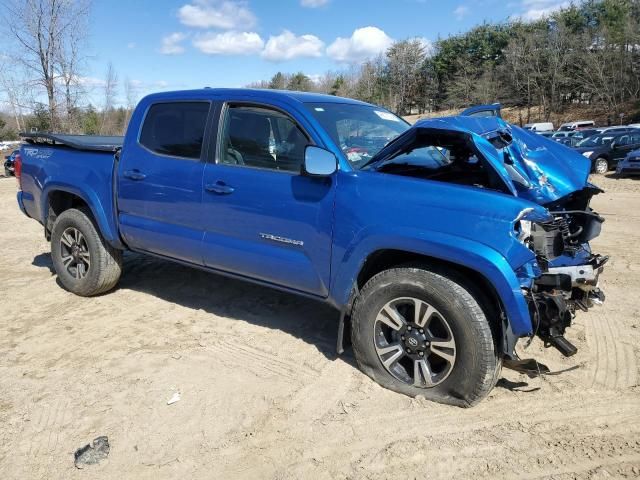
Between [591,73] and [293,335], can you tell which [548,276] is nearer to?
[293,335]

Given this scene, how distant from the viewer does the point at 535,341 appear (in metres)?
4.11

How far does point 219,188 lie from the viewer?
13.0ft

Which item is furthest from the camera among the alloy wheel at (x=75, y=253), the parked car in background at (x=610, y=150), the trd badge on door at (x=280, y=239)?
the parked car in background at (x=610, y=150)

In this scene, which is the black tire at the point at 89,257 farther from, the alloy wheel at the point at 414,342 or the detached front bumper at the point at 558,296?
the detached front bumper at the point at 558,296

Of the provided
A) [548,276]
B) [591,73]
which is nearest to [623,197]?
[548,276]

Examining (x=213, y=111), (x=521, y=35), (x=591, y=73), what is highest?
(x=521, y=35)

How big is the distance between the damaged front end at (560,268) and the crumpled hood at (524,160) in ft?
0.54

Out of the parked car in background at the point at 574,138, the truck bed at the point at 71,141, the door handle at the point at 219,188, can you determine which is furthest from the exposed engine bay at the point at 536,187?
the parked car in background at the point at 574,138

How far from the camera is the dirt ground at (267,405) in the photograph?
2.73m

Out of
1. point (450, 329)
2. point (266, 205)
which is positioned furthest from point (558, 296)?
point (266, 205)

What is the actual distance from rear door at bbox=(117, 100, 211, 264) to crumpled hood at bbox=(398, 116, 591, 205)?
1854 millimetres

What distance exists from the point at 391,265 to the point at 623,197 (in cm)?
1165

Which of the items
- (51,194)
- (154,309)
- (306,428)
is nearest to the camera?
(306,428)

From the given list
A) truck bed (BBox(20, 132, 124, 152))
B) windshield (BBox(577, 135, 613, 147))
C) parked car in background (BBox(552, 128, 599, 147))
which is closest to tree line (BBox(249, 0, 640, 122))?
parked car in background (BBox(552, 128, 599, 147))
